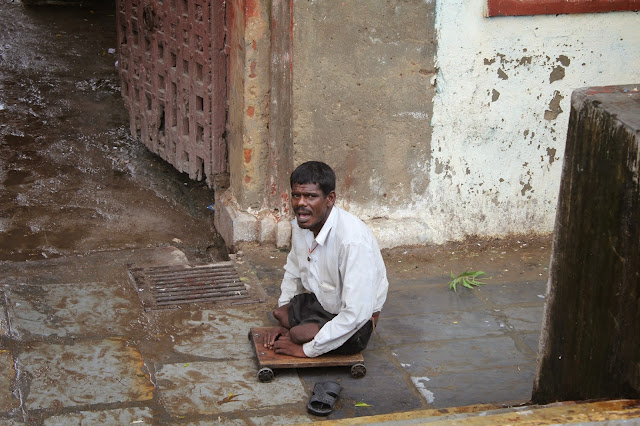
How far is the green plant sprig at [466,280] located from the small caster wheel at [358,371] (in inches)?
53.7

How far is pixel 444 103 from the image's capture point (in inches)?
226

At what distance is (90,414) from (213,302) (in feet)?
4.59

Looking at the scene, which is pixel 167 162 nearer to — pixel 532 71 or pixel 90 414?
pixel 532 71

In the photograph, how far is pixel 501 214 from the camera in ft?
19.8

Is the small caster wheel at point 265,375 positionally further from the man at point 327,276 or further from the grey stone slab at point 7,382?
the grey stone slab at point 7,382

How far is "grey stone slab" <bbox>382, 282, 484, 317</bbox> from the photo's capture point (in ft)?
16.7

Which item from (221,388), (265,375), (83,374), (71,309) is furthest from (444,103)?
(83,374)

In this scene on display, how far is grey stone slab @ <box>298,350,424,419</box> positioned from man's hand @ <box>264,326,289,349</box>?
0.67ft

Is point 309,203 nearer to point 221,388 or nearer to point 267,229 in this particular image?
point 221,388

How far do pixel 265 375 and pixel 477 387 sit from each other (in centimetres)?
106

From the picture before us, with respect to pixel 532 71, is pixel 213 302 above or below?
below

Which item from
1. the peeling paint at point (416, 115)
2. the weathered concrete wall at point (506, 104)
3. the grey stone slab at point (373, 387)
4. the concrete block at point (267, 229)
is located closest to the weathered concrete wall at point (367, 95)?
the peeling paint at point (416, 115)

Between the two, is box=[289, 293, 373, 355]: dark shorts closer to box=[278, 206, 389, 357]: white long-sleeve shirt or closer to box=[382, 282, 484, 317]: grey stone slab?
box=[278, 206, 389, 357]: white long-sleeve shirt

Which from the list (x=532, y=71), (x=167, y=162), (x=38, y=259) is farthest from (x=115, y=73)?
(x=532, y=71)
